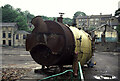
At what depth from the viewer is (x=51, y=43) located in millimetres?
6082

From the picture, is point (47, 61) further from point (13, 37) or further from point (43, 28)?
point (13, 37)

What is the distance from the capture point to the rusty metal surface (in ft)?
20.1

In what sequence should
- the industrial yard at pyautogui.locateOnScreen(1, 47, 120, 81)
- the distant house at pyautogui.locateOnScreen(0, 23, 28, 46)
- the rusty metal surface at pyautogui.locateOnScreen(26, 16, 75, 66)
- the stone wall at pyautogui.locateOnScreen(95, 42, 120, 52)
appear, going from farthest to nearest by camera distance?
the distant house at pyautogui.locateOnScreen(0, 23, 28, 46), the stone wall at pyautogui.locateOnScreen(95, 42, 120, 52), the industrial yard at pyautogui.locateOnScreen(1, 47, 120, 81), the rusty metal surface at pyautogui.locateOnScreen(26, 16, 75, 66)

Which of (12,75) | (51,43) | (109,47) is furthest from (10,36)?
(51,43)

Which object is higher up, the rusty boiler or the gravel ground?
the rusty boiler

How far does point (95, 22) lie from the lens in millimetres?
81438

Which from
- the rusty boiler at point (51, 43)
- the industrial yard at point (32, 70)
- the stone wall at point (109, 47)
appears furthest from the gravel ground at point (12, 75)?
the stone wall at point (109, 47)

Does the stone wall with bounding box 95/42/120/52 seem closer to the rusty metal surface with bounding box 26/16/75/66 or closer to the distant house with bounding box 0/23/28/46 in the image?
the distant house with bounding box 0/23/28/46

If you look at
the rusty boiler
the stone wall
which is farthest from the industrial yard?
the stone wall

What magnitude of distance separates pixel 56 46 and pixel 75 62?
1.10 meters

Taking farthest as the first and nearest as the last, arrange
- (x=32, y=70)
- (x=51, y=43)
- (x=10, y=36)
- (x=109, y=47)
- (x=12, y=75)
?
1. (x=10, y=36)
2. (x=109, y=47)
3. (x=32, y=70)
4. (x=12, y=75)
5. (x=51, y=43)

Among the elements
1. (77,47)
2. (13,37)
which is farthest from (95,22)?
(77,47)

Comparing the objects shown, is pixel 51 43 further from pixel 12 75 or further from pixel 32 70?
pixel 32 70

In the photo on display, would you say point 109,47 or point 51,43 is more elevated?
point 51,43
